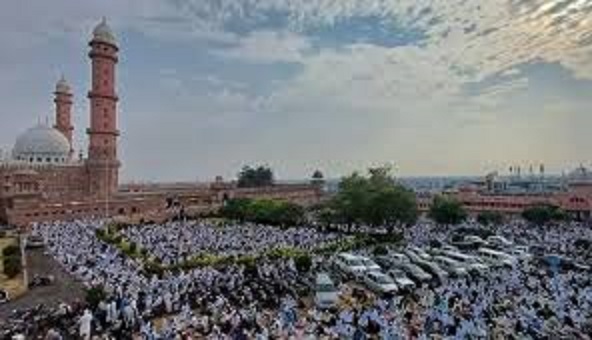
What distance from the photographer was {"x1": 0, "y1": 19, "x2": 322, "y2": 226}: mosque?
4769cm

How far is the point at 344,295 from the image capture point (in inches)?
781

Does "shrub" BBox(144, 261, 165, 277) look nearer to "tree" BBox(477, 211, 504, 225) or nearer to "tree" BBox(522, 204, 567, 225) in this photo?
"tree" BBox(477, 211, 504, 225)

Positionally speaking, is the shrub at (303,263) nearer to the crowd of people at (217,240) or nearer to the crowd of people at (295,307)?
the crowd of people at (295,307)

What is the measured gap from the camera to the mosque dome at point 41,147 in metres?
61.9

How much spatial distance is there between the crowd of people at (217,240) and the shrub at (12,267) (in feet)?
19.0

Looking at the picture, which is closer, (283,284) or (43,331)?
(43,331)

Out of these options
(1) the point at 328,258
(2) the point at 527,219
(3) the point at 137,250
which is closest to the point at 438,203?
(2) the point at 527,219

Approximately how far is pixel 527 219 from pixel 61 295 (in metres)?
41.7

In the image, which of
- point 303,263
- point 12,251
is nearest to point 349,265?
point 303,263

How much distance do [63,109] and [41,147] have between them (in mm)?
8636

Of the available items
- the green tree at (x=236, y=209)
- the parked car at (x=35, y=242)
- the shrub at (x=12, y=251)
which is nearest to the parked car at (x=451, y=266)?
the shrub at (x=12, y=251)

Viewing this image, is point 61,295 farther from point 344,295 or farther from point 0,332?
point 344,295

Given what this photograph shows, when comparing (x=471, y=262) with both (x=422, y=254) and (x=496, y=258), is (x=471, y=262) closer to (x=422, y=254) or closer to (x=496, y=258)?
(x=496, y=258)

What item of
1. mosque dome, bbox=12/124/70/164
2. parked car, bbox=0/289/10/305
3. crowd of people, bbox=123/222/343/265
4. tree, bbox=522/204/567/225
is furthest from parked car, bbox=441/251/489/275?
mosque dome, bbox=12/124/70/164
